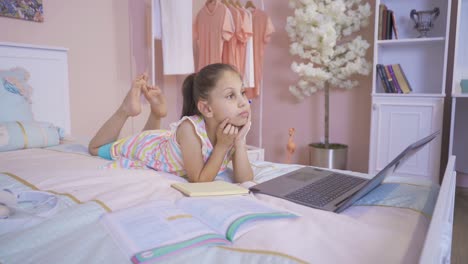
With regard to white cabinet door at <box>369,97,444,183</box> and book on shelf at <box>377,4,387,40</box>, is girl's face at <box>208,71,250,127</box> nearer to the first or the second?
white cabinet door at <box>369,97,444,183</box>

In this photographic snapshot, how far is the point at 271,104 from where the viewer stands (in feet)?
11.2

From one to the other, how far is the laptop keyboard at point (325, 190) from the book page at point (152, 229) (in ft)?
1.05

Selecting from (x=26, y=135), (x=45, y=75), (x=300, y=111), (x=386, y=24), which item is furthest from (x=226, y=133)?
(x=300, y=111)

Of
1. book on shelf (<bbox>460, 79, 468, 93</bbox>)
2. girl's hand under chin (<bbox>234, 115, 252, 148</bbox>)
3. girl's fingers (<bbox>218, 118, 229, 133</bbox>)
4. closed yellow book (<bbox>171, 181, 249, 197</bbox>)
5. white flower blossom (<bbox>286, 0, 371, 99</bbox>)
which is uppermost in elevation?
white flower blossom (<bbox>286, 0, 371, 99</bbox>)

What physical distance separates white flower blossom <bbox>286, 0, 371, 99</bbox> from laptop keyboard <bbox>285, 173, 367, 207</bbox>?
1.63m

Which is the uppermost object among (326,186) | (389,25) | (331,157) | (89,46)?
(389,25)

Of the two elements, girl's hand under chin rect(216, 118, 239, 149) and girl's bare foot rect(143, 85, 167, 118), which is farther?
girl's bare foot rect(143, 85, 167, 118)

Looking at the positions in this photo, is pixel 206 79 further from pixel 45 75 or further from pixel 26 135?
pixel 45 75

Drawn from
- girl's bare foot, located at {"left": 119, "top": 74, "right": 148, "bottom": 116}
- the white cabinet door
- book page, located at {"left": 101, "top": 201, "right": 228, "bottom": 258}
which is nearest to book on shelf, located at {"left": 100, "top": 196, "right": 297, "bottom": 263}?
book page, located at {"left": 101, "top": 201, "right": 228, "bottom": 258}

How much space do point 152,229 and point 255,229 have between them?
7.8 inches

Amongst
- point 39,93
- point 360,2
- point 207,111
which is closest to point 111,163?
point 207,111

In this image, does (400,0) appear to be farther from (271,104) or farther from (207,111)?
(207,111)

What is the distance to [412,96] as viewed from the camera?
246 centimetres

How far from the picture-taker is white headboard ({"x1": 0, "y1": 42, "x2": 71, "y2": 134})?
2137 millimetres
